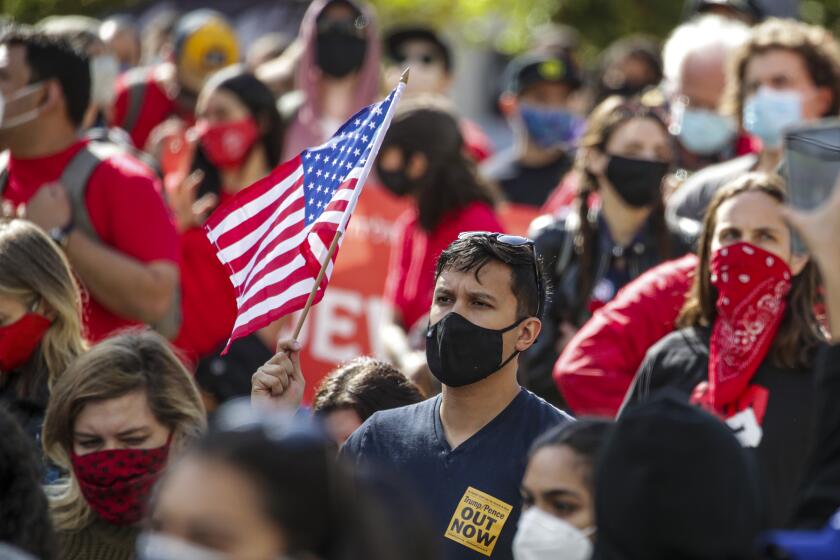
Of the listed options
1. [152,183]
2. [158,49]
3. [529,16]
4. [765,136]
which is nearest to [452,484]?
[152,183]

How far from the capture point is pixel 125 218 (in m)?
6.01

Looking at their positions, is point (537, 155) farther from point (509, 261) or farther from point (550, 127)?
point (509, 261)

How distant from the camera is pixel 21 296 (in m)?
5.28

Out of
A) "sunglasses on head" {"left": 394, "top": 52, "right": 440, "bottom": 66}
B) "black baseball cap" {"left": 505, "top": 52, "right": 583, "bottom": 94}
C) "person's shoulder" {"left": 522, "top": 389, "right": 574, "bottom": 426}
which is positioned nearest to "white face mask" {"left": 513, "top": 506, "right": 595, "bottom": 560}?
"person's shoulder" {"left": 522, "top": 389, "right": 574, "bottom": 426}

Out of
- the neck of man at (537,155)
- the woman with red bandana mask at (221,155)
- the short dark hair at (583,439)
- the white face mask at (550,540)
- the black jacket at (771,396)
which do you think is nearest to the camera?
the white face mask at (550,540)

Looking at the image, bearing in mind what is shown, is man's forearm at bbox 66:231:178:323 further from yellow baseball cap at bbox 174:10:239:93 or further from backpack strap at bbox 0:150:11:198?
yellow baseball cap at bbox 174:10:239:93

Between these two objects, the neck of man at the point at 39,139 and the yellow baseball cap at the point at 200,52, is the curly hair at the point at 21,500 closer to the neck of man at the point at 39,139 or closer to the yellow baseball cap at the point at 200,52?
the neck of man at the point at 39,139

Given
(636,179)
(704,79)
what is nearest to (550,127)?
(704,79)

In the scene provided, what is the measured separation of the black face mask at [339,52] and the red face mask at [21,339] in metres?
3.39

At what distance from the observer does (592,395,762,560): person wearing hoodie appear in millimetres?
3035

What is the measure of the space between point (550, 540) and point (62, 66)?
369cm

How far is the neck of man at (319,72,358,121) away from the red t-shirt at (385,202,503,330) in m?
1.45

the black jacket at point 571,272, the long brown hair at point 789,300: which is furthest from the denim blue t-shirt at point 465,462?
the black jacket at point 571,272

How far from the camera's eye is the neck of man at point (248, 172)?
25.0 ft
